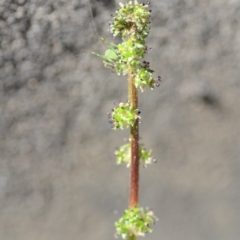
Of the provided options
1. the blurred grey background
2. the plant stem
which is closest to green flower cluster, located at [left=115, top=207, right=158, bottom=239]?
the plant stem

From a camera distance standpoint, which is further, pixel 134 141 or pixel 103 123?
pixel 103 123

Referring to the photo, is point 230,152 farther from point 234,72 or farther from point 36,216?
point 36,216

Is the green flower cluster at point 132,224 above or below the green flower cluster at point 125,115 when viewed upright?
below

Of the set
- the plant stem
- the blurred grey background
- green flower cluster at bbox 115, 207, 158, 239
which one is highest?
the blurred grey background

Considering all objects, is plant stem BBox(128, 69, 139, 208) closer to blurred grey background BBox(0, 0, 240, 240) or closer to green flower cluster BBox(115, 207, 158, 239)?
green flower cluster BBox(115, 207, 158, 239)

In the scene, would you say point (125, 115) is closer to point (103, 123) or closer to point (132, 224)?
point (132, 224)

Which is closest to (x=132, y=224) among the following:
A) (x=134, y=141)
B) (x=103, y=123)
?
(x=134, y=141)

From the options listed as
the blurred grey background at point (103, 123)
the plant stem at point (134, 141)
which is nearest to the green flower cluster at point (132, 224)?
the plant stem at point (134, 141)

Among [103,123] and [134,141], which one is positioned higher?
[103,123]

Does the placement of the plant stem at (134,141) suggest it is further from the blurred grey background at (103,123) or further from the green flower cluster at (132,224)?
the blurred grey background at (103,123)
